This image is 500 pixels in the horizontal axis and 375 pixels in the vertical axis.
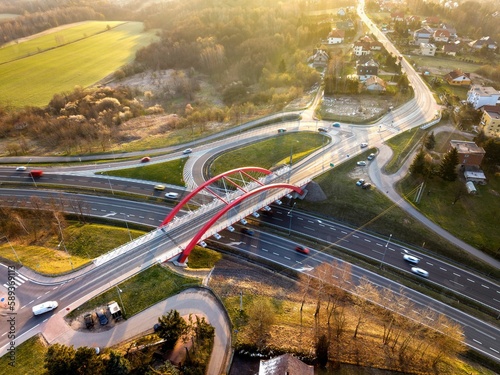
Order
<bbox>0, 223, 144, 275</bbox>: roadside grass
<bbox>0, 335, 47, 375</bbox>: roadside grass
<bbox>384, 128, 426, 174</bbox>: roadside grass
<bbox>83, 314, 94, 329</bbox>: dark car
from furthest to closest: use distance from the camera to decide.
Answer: <bbox>384, 128, 426, 174</bbox>: roadside grass, <bbox>0, 223, 144, 275</bbox>: roadside grass, <bbox>83, 314, 94, 329</bbox>: dark car, <bbox>0, 335, 47, 375</bbox>: roadside grass

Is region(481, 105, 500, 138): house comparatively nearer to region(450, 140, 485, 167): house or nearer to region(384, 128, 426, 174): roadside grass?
region(384, 128, 426, 174): roadside grass

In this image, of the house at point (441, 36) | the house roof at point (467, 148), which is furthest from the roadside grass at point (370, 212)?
the house at point (441, 36)

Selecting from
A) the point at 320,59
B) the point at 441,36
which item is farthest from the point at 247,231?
the point at 441,36

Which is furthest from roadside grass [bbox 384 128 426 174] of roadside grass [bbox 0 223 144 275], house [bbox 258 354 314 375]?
roadside grass [bbox 0 223 144 275]

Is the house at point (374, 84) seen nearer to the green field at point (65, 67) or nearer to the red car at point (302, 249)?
the red car at point (302, 249)

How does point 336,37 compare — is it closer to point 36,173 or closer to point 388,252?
point 388,252

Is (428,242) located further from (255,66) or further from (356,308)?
(255,66)
